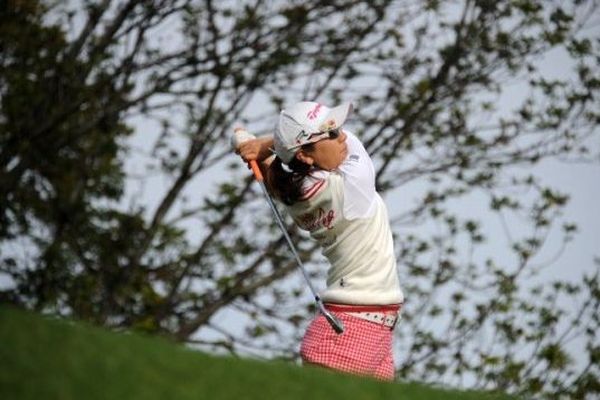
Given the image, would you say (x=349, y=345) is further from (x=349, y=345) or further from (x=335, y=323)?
(x=335, y=323)

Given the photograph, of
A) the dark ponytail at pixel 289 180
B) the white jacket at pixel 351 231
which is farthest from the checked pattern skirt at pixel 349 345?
the dark ponytail at pixel 289 180

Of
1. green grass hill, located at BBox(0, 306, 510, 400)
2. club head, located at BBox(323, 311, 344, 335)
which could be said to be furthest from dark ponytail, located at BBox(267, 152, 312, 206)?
green grass hill, located at BBox(0, 306, 510, 400)

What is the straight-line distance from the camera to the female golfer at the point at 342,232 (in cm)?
882

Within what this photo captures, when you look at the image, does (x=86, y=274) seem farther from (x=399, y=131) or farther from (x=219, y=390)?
(x=219, y=390)

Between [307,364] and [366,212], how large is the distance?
2.69 feet

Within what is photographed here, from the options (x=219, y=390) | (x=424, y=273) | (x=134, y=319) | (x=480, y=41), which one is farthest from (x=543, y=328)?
(x=219, y=390)

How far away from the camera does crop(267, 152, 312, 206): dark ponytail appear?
8875 millimetres

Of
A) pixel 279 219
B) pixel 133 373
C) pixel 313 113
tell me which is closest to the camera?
pixel 133 373

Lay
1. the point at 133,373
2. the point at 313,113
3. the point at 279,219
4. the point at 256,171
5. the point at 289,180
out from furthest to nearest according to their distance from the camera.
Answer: the point at 279,219, the point at 256,171, the point at 313,113, the point at 289,180, the point at 133,373

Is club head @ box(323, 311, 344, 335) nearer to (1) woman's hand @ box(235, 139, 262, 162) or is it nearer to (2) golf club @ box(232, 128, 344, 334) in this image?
(2) golf club @ box(232, 128, 344, 334)

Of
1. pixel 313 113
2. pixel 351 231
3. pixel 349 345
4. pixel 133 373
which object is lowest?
pixel 349 345

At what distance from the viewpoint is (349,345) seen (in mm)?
8836

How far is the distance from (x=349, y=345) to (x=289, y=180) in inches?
34.6

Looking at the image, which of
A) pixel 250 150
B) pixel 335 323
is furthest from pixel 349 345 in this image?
pixel 250 150
